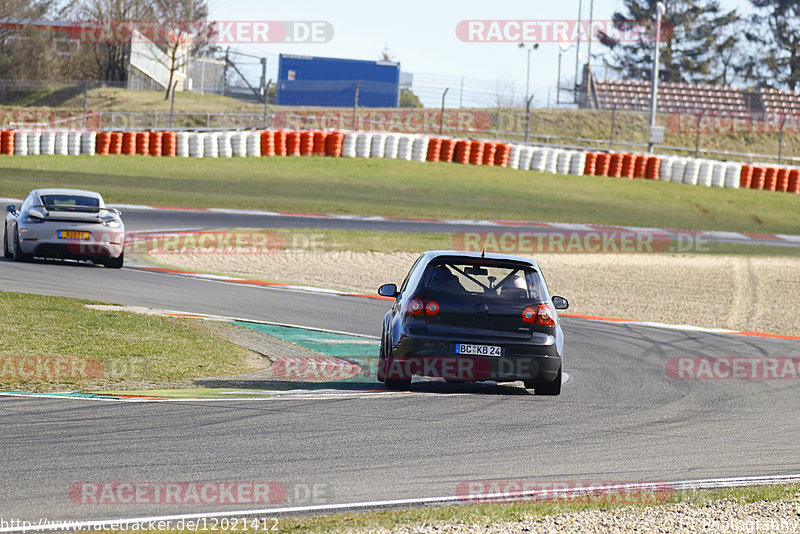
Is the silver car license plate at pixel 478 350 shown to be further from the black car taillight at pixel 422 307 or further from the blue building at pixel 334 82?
the blue building at pixel 334 82

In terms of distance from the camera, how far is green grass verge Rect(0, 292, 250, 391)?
10.0 meters

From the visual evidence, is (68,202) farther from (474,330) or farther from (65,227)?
(474,330)

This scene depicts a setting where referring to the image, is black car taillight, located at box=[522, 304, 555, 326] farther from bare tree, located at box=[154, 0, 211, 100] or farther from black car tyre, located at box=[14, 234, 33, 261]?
bare tree, located at box=[154, 0, 211, 100]

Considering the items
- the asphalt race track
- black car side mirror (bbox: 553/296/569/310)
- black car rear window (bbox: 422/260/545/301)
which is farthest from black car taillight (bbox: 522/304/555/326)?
black car side mirror (bbox: 553/296/569/310)

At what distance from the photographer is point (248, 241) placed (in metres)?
24.8

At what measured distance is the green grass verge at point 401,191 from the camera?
31594 millimetres

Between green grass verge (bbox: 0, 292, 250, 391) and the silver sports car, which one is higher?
the silver sports car

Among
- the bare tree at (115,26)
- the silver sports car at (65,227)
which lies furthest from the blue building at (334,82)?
the silver sports car at (65,227)

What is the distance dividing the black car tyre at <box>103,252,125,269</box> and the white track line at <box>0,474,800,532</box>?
549 inches

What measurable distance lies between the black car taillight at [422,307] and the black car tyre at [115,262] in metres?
10.7

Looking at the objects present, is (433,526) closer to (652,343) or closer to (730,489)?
(730,489)

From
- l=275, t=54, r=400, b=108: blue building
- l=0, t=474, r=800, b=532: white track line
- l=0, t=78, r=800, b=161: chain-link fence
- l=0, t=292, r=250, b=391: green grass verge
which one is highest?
l=275, t=54, r=400, b=108: blue building

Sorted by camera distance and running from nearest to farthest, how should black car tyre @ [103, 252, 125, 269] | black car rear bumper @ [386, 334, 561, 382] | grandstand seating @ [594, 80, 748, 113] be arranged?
black car rear bumper @ [386, 334, 561, 382]
black car tyre @ [103, 252, 125, 269]
grandstand seating @ [594, 80, 748, 113]

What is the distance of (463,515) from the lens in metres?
5.87
